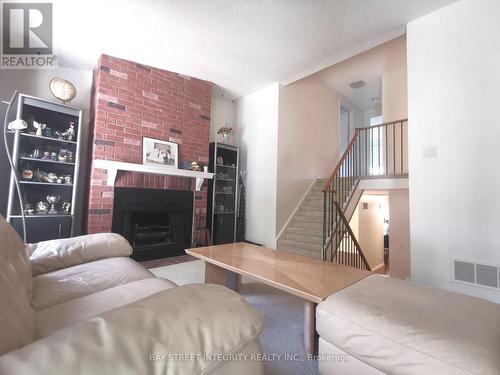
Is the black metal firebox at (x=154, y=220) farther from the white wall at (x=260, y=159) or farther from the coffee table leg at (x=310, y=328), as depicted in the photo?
the coffee table leg at (x=310, y=328)

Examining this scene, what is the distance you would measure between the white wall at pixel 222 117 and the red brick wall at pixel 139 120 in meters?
0.62

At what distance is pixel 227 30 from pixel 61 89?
232cm

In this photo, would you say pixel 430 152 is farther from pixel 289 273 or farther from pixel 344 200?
pixel 289 273

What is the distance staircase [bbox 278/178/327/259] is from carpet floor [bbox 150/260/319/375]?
60.2 inches

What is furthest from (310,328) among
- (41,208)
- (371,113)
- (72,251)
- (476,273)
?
(371,113)

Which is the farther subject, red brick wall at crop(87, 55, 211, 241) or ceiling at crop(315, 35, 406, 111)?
ceiling at crop(315, 35, 406, 111)

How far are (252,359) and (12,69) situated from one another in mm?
4415

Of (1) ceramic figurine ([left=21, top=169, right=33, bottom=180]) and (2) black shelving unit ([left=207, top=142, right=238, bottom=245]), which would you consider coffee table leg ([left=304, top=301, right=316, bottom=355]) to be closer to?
(2) black shelving unit ([left=207, top=142, right=238, bottom=245])

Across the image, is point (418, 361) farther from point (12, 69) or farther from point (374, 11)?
point (12, 69)

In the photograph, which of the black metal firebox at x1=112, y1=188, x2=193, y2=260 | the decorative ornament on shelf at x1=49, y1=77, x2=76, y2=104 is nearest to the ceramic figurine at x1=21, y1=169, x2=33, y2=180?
the black metal firebox at x1=112, y1=188, x2=193, y2=260

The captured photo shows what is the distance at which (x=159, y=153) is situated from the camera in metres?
3.57

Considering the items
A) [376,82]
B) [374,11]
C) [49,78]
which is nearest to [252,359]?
[374,11]

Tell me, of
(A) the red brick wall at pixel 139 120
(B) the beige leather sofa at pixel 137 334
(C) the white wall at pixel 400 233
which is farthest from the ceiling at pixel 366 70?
(B) the beige leather sofa at pixel 137 334

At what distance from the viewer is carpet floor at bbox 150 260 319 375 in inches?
53.4
